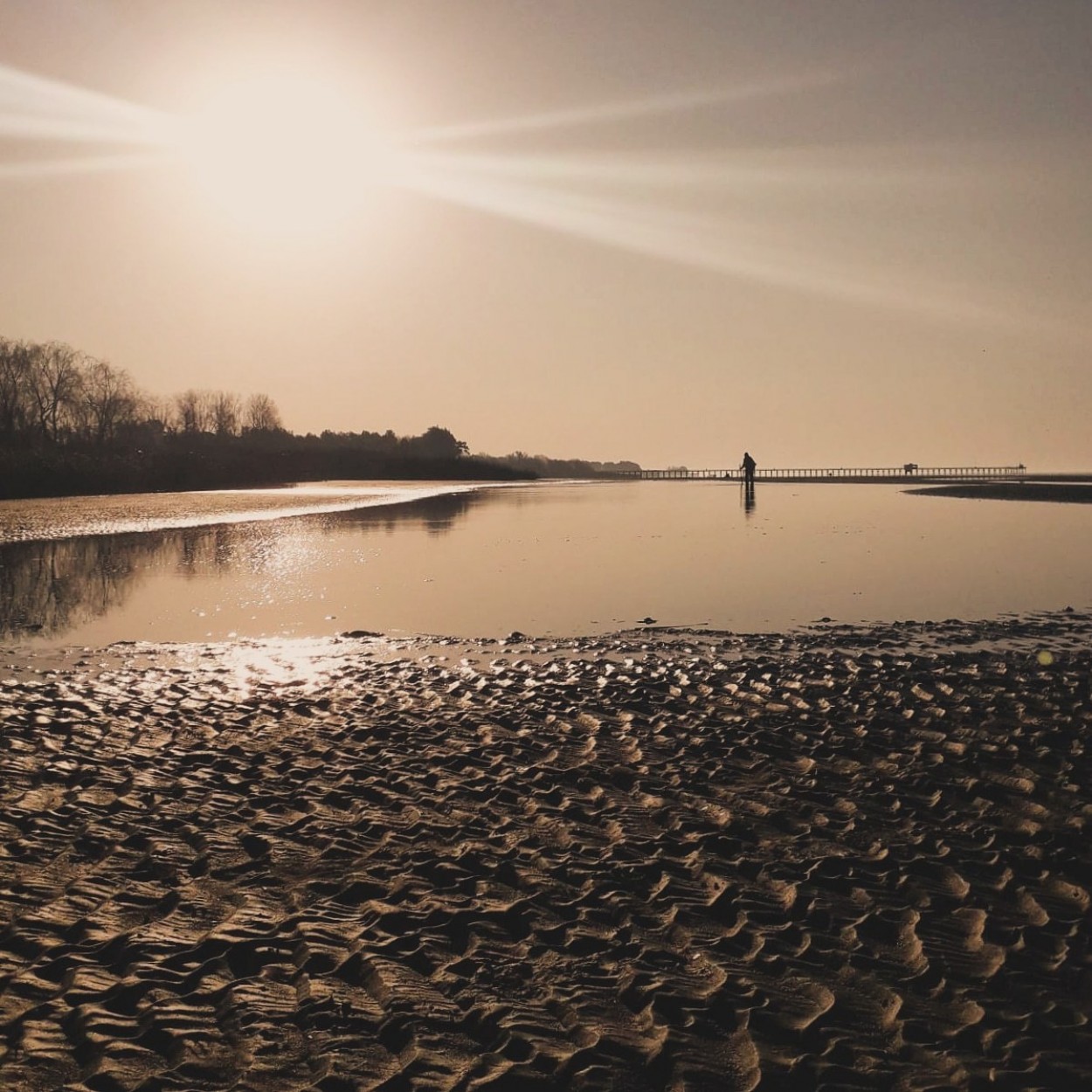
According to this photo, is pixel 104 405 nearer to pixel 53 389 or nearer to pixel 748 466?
pixel 53 389

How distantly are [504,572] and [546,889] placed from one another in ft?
80.1

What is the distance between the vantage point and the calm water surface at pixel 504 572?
23562 millimetres

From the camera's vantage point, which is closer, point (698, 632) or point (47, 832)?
point (47, 832)


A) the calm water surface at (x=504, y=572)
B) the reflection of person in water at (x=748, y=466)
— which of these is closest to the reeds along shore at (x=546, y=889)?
the calm water surface at (x=504, y=572)

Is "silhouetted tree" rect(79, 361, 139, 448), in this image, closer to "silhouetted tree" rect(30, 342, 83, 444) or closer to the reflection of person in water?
"silhouetted tree" rect(30, 342, 83, 444)

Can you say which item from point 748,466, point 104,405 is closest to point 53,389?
point 104,405

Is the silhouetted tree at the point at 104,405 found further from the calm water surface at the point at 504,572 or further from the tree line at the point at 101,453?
the calm water surface at the point at 504,572

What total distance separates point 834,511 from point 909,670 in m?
54.9

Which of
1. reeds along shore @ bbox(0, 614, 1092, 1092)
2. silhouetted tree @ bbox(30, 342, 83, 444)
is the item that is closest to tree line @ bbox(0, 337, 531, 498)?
silhouetted tree @ bbox(30, 342, 83, 444)

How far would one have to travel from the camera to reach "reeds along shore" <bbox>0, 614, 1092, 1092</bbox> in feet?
19.5

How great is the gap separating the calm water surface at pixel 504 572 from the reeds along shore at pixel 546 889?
8.42 meters

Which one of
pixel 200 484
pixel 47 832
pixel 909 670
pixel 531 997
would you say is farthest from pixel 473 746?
pixel 200 484

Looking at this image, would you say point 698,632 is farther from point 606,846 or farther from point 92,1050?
point 92,1050

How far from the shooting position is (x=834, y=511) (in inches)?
2744
